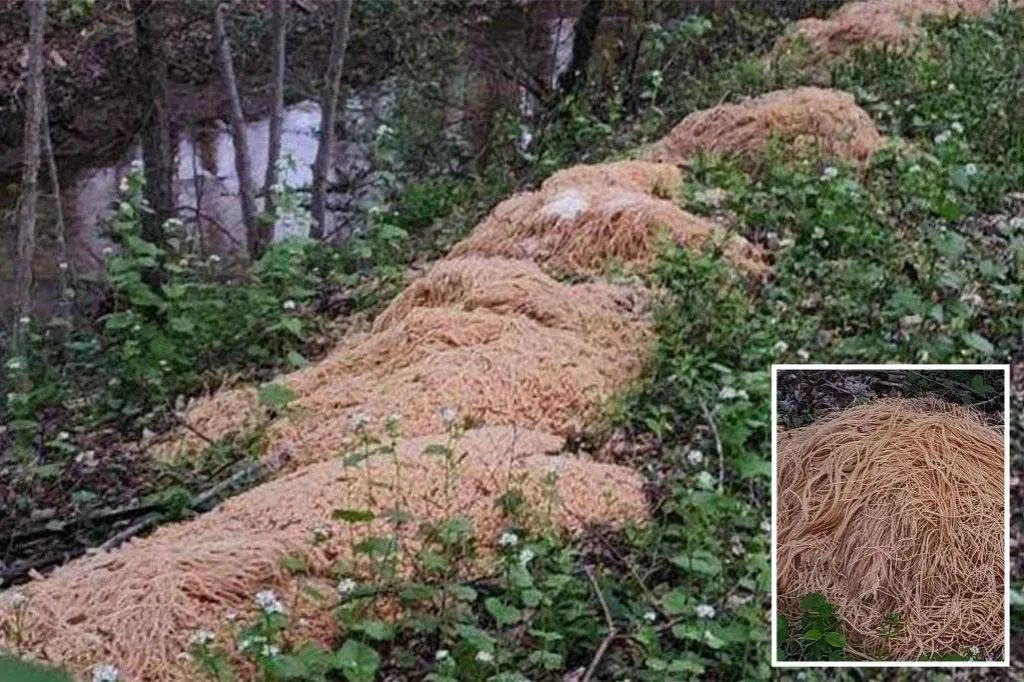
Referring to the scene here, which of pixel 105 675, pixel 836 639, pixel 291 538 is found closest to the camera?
pixel 836 639

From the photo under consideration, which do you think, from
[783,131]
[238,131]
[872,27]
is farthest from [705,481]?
[238,131]

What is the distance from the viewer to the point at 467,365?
15.7 ft

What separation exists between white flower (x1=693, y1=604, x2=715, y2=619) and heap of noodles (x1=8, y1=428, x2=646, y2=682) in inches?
23.8

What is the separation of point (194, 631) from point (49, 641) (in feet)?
1.22

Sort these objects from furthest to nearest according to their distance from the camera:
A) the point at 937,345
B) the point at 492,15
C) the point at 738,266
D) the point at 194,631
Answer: the point at 492,15
the point at 738,266
the point at 937,345
the point at 194,631

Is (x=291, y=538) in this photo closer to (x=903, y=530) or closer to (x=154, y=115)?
(x=903, y=530)

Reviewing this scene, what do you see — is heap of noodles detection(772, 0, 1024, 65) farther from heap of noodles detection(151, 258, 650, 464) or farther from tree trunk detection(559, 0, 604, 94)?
heap of noodles detection(151, 258, 650, 464)

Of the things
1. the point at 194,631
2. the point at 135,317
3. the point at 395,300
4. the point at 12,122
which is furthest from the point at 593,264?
the point at 12,122

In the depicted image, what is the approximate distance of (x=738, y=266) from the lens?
548 cm

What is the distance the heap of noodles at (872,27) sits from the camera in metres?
8.62

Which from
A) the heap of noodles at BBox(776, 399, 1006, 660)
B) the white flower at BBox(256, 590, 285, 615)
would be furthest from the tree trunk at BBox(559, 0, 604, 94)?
the heap of noodles at BBox(776, 399, 1006, 660)

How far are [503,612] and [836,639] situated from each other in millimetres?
925

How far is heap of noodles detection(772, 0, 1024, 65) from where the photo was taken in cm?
862

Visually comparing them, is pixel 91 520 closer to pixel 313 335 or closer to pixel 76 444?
pixel 76 444
